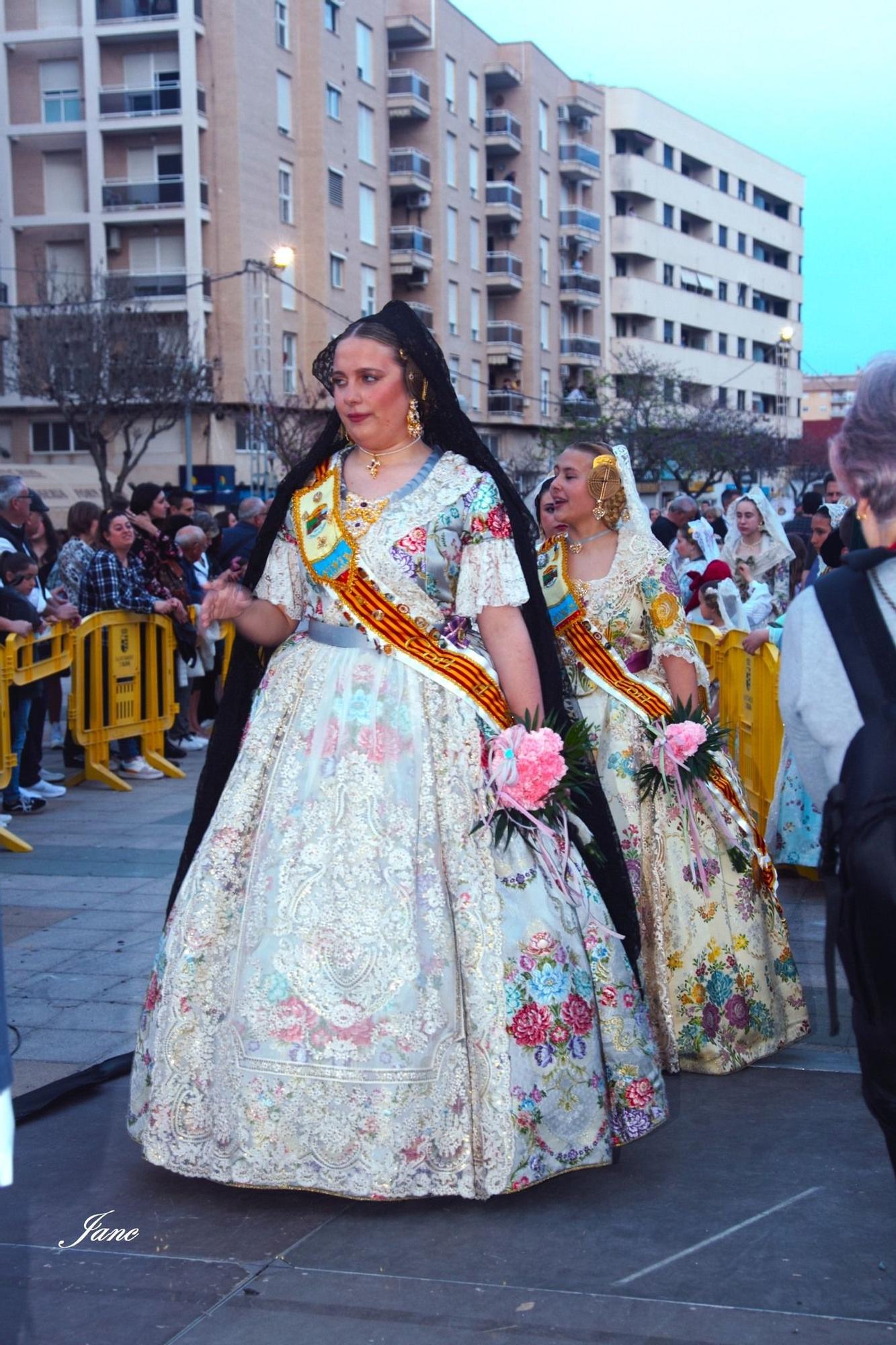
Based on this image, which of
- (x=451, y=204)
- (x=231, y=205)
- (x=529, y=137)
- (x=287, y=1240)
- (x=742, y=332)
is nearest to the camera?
(x=287, y=1240)

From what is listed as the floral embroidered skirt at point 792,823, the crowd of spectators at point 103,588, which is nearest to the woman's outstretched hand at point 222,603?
the floral embroidered skirt at point 792,823

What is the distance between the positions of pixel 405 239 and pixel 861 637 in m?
51.3

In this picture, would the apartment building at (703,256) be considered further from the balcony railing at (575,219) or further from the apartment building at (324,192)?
the balcony railing at (575,219)

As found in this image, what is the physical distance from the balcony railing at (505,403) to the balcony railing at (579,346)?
18.9 feet

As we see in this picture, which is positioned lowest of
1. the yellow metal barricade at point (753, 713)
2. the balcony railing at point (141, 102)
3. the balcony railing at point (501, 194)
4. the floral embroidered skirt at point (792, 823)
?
the floral embroidered skirt at point (792, 823)

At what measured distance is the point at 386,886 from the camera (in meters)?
3.57

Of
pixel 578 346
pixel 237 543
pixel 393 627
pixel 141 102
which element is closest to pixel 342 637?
pixel 393 627

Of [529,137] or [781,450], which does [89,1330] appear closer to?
[781,450]

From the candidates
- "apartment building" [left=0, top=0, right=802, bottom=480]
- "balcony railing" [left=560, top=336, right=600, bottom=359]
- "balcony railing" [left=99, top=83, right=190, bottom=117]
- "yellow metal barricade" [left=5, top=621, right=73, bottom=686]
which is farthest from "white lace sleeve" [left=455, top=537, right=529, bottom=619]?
"balcony railing" [left=560, top=336, right=600, bottom=359]

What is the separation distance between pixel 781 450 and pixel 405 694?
52955mm

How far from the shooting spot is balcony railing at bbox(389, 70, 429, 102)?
51250 mm

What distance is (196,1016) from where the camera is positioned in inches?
144

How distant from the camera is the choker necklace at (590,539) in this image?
5090 mm

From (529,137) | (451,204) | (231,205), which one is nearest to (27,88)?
(231,205)
